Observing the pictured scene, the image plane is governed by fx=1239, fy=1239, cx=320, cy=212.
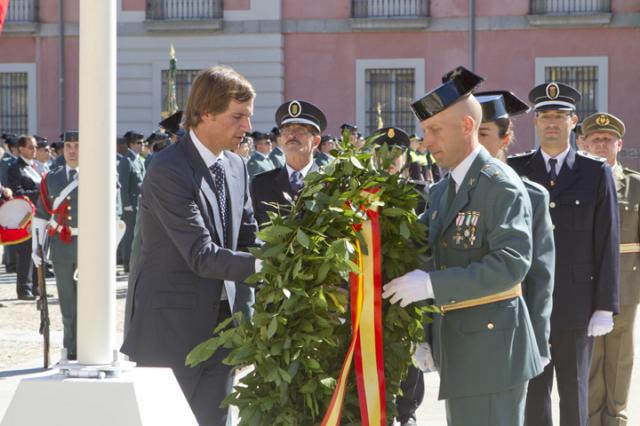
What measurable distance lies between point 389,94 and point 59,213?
2086 centimetres

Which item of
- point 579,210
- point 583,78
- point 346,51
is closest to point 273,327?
point 579,210

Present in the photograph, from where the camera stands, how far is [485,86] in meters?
30.8

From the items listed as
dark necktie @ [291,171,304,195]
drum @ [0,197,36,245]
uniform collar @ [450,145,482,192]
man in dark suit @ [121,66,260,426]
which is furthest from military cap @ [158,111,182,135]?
drum @ [0,197,36,245]

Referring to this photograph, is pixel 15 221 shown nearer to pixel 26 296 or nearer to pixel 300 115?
pixel 26 296

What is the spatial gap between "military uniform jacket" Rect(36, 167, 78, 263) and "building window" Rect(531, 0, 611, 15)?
2135cm

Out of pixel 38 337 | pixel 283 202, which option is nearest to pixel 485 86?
pixel 38 337

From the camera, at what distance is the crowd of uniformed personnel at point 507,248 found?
14.9 ft

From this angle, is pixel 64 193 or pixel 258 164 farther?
pixel 258 164

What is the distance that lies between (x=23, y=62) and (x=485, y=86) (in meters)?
11.8

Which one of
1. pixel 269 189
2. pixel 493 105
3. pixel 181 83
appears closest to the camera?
pixel 493 105

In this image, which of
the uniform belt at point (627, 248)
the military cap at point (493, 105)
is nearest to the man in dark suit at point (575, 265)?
the military cap at point (493, 105)

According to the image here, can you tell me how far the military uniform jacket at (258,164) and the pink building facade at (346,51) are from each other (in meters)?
11.3

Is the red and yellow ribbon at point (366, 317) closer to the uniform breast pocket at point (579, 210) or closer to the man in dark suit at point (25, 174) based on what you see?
the uniform breast pocket at point (579, 210)

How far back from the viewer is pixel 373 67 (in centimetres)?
3061
